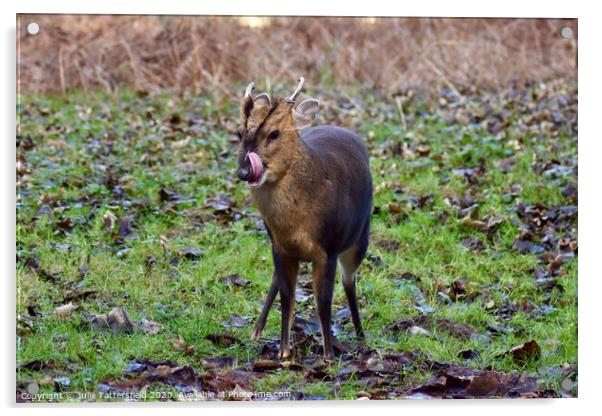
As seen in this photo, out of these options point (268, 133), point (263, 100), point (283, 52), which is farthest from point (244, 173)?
point (283, 52)

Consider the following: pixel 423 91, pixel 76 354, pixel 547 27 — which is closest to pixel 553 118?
pixel 423 91

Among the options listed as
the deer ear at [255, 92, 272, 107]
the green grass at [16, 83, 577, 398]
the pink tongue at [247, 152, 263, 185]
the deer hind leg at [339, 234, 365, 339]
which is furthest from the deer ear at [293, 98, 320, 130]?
the green grass at [16, 83, 577, 398]

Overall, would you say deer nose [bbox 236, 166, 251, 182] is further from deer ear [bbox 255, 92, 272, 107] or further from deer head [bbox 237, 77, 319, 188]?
deer ear [bbox 255, 92, 272, 107]

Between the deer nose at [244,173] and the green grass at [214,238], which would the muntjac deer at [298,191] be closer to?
the deer nose at [244,173]

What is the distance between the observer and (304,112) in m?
6.00

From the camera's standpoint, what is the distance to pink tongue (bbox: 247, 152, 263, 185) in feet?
19.1

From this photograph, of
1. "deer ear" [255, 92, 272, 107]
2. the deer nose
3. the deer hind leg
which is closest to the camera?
the deer nose

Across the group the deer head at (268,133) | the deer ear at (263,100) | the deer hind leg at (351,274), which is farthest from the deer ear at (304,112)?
the deer hind leg at (351,274)

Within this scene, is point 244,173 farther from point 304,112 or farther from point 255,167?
point 304,112

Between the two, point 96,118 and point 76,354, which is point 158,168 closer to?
point 96,118

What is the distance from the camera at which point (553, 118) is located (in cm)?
877

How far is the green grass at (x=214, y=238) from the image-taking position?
646cm

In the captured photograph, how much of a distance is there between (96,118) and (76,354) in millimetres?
2463

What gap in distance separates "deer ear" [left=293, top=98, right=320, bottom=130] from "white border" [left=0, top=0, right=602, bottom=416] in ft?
2.57
